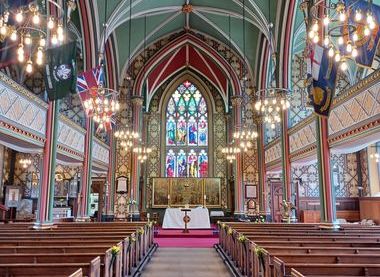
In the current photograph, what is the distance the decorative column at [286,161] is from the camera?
16.5 metres

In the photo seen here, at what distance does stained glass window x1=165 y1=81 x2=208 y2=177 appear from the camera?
27.3m

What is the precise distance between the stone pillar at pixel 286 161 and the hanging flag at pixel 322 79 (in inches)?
226

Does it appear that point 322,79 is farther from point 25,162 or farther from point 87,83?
point 25,162

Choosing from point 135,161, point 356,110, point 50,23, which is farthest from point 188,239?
point 50,23

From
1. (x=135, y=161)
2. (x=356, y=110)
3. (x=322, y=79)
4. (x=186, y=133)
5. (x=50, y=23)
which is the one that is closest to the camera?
(x=50, y=23)

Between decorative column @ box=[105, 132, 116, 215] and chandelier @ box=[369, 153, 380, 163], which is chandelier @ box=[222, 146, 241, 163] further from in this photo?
chandelier @ box=[369, 153, 380, 163]

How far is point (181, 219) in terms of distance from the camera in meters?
20.7

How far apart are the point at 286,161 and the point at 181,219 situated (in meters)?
7.40

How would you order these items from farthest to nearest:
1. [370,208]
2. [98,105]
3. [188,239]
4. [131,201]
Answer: [131,201], [370,208], [188,239], [98,105]

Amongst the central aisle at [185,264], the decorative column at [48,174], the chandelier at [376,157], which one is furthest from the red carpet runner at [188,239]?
the chandelier at [376,157]

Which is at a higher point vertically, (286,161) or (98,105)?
(98,105)

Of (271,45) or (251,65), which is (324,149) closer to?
(271,45)

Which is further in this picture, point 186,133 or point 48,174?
point 186,133

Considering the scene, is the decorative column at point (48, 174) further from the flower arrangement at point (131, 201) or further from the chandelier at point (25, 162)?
the chandelier at point (25, 162)
